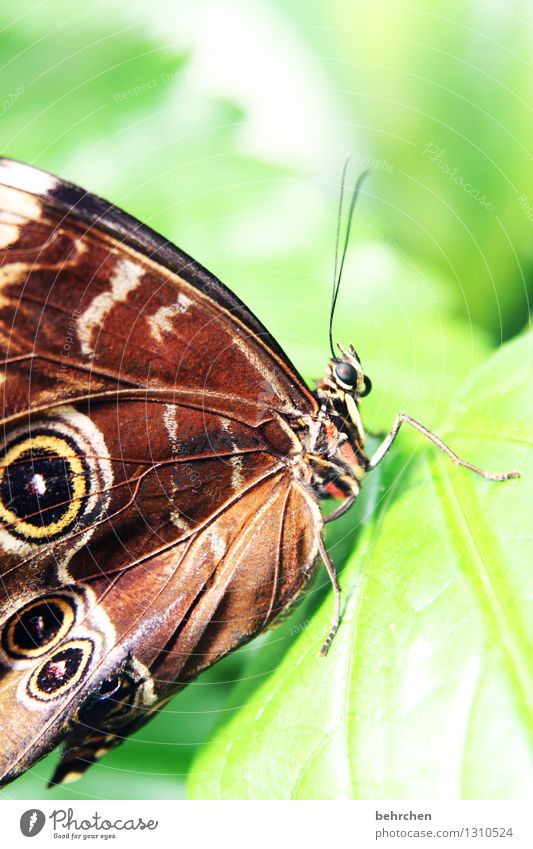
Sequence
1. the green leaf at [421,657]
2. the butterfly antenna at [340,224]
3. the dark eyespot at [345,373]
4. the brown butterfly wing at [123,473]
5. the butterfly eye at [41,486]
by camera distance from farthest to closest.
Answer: the butterfly antenna at [340,224] → the dark eyespot at [345,373] → the butterfly eye at [41,486] → the brown butterfly wing at [123,473] → the green leaf at [421,657]

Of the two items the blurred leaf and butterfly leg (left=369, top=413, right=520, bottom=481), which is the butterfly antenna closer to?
the blurred leaf

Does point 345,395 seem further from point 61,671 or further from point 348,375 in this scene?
point 61,671

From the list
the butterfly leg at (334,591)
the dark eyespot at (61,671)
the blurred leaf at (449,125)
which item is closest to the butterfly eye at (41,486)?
the dark eyespot at (61,671)

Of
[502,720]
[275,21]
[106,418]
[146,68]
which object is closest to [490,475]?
[502,720]

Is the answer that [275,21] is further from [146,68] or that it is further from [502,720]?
[502,720]

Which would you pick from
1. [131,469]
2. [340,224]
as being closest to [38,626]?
[131,469]

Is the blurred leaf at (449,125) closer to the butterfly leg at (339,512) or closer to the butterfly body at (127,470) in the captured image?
the butterfly body at (127,470)
